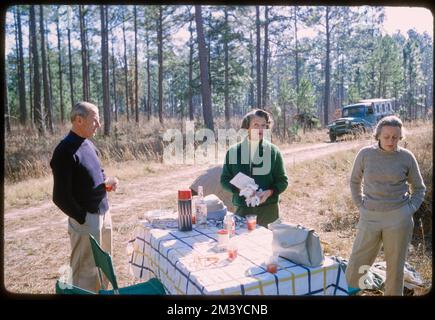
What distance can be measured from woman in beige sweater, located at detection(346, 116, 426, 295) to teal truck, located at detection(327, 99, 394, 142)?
11.3 meters

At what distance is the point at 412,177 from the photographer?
110 inches

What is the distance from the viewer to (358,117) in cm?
1462

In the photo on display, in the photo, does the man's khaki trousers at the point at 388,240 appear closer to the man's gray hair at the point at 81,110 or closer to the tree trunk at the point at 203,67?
the man's gray hair at the point at 81,110

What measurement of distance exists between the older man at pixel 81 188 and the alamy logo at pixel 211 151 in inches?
43.2

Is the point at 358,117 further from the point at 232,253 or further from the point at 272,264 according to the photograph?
the point at 272,264

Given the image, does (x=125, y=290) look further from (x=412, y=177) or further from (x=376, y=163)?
Answer: (x=412, y=177)

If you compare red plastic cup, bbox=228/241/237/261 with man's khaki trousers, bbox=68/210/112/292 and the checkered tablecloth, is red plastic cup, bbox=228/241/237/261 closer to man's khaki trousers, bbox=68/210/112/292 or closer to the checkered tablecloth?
the checkered tablecloth

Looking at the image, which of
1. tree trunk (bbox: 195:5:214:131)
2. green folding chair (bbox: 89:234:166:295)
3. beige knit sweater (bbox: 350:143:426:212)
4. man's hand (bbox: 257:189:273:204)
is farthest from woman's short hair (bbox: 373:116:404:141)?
tree trunk (bbox: 195:5:214:131)

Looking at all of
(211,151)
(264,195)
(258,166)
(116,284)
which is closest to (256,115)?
(258,166)

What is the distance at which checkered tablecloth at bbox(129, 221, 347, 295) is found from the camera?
1890 mm

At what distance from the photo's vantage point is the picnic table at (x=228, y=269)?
1895 millimetres

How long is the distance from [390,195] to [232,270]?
1462mm

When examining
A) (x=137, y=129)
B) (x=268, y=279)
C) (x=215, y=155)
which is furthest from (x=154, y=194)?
(x=137, y=129)

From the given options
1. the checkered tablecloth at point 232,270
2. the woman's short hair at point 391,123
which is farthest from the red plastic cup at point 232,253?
the woman's short hair at point 391,123
